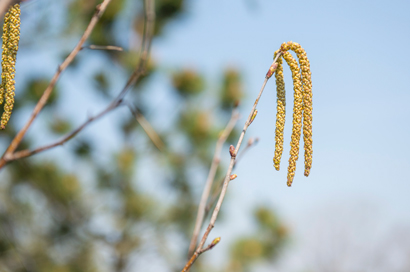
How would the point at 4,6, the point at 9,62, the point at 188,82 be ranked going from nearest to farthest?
the point at 4,6
the point at 9,62
the point at 188,82

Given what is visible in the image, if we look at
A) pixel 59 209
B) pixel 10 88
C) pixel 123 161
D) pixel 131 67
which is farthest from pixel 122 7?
pixel 10 88

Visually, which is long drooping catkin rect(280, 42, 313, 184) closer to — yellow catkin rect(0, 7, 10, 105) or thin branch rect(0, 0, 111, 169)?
thin branch rect(0, 0, 111, 169)

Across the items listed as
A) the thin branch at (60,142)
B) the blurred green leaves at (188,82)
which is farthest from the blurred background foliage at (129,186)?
the thin branch at (60,142)

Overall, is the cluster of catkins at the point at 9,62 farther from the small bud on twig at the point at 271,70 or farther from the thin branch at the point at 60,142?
the small bud on twig at the point at 271,70

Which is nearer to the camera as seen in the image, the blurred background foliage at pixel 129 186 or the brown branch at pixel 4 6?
the brown branch at pixel 4 6

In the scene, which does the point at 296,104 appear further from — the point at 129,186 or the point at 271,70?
the point at 129,186

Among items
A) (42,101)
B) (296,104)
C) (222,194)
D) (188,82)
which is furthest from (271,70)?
(188,82)

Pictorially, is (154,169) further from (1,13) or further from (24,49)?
(1,13)
